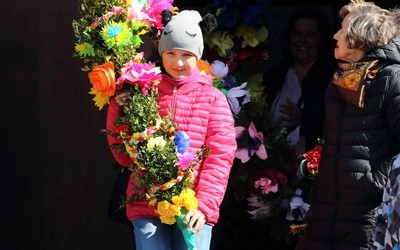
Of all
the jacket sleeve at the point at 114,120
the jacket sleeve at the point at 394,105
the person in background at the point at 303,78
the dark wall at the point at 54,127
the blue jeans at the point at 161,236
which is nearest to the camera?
the jacket sleeve at the point at 394,105

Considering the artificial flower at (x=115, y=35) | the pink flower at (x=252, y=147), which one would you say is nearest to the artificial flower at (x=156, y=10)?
the artificial flower at (x=115, y=35)

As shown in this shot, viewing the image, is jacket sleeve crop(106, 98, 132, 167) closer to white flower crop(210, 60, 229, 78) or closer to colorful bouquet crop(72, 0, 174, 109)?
colorful bouquet crop(72, 0, 174, 109)

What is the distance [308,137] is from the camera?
5355 mm

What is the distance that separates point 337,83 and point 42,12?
2.41 meters

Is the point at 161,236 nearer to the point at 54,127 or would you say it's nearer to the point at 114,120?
the point at 114,120

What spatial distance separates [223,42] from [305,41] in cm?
51

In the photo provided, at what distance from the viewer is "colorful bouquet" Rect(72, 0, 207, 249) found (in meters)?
4.16

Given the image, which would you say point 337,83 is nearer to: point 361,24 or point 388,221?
point 361,24

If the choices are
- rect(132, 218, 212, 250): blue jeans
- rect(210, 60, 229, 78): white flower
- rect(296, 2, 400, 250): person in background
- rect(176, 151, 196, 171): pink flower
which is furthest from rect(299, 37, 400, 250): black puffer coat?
rect(210, 60, 229, 78): white flower

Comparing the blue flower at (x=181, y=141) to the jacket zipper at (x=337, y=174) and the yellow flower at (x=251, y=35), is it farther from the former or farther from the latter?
the yellow flower at (x=251, y=35)

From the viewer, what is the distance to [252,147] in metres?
5.19

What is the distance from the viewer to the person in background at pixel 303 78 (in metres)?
5.37

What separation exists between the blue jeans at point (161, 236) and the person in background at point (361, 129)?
526 mm

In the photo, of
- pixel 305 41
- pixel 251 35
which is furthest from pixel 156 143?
pixel 305 41
